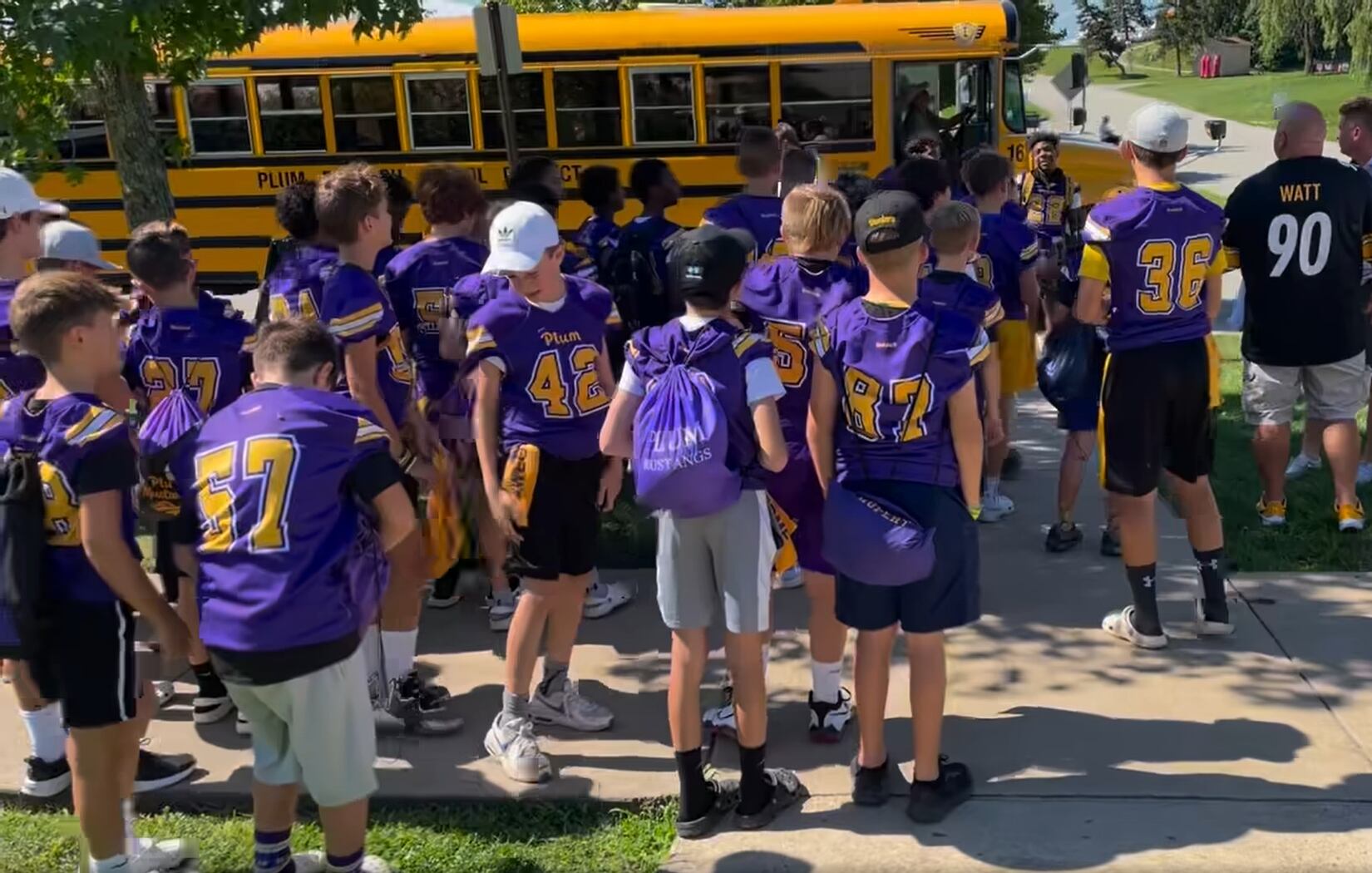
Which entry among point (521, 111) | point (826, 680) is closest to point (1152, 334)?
point (826, 680)

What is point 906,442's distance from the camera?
3619 millimetres

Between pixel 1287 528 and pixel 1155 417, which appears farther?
pixel 1287 528

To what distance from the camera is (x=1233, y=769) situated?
13.0 ft

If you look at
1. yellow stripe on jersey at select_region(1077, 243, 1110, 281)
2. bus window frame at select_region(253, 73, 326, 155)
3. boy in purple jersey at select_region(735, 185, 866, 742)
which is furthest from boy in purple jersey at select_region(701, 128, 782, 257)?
bus window frame at select_region(253, 73, 326, 155)

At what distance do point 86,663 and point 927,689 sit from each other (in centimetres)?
242

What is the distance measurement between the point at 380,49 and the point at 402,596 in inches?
378

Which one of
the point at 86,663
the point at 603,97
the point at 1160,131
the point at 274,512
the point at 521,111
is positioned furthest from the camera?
the point at 521,111

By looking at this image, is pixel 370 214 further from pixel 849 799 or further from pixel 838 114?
pixel 838 114

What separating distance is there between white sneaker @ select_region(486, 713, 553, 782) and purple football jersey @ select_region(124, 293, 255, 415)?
1.51m

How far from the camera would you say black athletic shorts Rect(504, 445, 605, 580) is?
400cm

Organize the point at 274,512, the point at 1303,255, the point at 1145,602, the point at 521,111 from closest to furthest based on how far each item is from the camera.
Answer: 1. the point at 274,512
2. the point at 1145,602
3. the point at 1303,255
4. the point at 521,111

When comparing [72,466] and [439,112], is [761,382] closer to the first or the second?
[72,466]

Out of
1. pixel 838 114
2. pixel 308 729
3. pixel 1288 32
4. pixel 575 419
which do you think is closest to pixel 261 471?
pixel 308 729

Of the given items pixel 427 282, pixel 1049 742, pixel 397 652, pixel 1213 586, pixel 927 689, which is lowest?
pixel 1049 742
